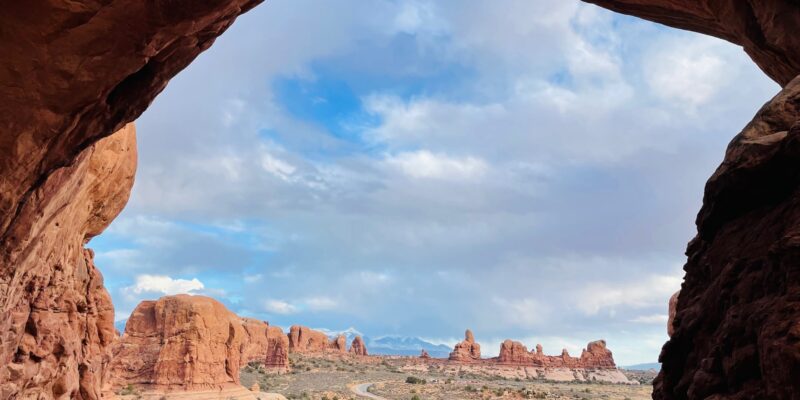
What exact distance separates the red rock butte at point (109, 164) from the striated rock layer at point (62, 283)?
6cm

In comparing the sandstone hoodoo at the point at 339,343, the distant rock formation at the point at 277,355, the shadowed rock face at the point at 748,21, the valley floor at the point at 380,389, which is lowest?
the valley floor at the point at 380,389

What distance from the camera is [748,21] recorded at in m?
10.2

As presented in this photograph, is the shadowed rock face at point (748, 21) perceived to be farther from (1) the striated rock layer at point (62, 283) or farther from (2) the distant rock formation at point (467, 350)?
(2) the distant rock formation at point (467, 350)

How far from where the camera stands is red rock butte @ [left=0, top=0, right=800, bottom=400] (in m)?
4.50

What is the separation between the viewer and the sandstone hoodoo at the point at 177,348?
38031 millimetres

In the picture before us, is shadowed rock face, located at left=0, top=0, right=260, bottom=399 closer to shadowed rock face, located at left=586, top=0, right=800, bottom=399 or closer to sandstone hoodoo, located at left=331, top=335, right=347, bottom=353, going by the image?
shadowed rock face, located at left=586, top=0, right=800, bottom=399

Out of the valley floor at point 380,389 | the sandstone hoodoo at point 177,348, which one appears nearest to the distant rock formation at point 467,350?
the valley floor at point 380,389

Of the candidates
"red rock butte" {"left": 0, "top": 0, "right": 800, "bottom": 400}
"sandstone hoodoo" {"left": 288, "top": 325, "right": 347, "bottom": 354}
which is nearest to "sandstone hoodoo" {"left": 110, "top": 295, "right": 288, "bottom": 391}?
"red rock butte" {"left": 0, "top": 0, "right": 800, "bottom": 400}

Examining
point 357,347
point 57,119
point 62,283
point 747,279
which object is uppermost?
point 57,119

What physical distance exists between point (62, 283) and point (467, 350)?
116830 mm

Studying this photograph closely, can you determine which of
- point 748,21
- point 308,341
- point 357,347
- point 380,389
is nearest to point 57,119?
point 748,21

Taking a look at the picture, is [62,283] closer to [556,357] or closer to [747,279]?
[747,279]

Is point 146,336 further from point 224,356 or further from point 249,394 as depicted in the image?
point 249,394

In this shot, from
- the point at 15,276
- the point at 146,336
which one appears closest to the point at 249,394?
the point at 146,336
